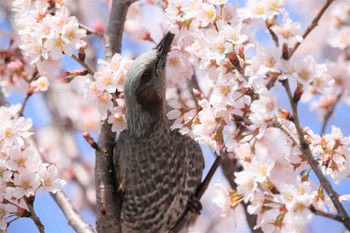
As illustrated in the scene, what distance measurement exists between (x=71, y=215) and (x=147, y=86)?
76cm

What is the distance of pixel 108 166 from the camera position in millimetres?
3076

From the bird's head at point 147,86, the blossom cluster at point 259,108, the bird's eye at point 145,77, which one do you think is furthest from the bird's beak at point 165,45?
the blossom cluster at point 259,108

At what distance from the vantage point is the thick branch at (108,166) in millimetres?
2867

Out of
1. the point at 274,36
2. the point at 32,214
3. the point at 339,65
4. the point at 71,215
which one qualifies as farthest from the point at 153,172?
the point at 274,36

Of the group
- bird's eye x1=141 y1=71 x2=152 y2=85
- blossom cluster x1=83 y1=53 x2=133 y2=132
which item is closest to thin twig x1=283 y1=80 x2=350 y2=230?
blossom cluster x1=83 y1=53 x2=133 y2=132

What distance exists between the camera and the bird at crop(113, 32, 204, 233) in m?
3.21

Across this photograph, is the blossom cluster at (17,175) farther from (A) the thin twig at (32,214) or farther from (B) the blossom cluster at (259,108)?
(B) the blossom cluster at (259,108)

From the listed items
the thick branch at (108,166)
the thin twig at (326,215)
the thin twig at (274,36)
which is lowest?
the thick branch at (108,166)

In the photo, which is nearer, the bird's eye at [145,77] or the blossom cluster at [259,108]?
the blossom cluster at [259,108]

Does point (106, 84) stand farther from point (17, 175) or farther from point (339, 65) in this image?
point (339, 65)

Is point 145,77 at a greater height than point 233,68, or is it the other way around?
point 233,68

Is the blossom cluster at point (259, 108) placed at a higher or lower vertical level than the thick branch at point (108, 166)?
higher

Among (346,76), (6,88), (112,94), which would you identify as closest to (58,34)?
(112,94)

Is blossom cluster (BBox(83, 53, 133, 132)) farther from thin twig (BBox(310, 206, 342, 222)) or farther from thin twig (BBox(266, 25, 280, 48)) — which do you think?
thin twig (BBox(310, 206, 342, 222))
